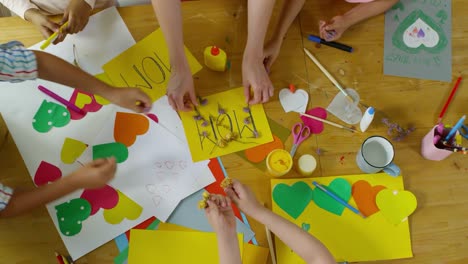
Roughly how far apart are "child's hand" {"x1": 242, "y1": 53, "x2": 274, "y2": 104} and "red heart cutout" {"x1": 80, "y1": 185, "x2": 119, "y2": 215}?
1.18 ft

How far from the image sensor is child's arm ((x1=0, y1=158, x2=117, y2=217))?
0.77 meters

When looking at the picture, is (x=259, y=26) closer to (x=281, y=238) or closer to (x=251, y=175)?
(x=251, y=175)

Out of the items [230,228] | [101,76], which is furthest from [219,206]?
[101,76]

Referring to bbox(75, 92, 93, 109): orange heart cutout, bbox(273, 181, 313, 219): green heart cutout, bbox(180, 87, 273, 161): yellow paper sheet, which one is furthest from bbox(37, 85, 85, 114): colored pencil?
bbox(273, 181, 313, 219): green heart cutout

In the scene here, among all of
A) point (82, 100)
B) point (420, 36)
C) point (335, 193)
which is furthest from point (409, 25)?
point (82, 100)

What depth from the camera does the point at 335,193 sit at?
0.85 m

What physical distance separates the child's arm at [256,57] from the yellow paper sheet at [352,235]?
9.9 inches

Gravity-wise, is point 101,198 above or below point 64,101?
below

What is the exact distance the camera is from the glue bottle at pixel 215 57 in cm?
88

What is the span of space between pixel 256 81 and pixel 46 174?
0.49 meters

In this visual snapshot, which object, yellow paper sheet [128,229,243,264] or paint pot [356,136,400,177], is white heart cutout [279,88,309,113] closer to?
paint pot [356,136,400,177]

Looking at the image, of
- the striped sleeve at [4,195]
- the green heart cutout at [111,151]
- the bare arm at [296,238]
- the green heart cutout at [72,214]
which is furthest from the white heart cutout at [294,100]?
the striped sleeve at [4,195]

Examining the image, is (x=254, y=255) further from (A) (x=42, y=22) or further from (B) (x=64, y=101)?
(A) (x=42, y=22)

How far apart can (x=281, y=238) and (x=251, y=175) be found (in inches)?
5.8
